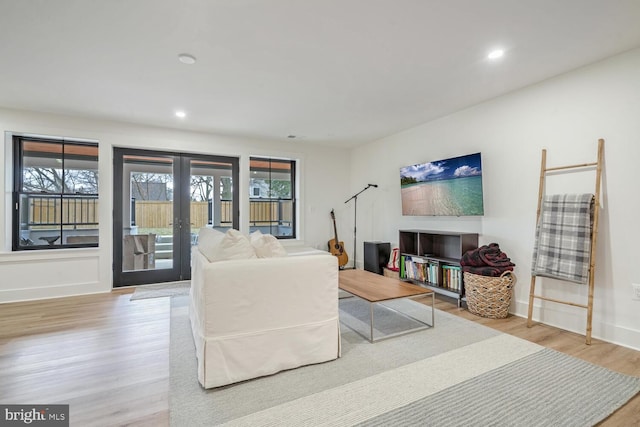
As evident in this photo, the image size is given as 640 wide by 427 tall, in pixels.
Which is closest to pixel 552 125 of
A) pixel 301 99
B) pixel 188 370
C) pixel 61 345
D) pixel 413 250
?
pixel 413 250

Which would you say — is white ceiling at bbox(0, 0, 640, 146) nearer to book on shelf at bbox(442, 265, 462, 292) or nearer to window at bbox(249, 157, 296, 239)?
window at bbox(249, 157, 296, 239)

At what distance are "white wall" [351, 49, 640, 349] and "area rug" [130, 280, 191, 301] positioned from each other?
372 centimetres

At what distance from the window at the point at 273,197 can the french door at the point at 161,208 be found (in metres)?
0.47

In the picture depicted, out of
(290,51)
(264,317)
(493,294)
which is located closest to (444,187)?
(493,294)

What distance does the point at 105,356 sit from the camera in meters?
2.24

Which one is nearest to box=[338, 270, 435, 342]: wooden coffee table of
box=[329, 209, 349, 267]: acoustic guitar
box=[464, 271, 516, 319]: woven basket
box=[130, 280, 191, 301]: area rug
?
box=[464, 271, 516, 319]: woven basket

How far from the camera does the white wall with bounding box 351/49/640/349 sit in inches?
93.9

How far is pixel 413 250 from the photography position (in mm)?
4219

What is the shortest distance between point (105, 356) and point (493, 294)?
346 centimetres

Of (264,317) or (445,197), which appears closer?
(264,317)

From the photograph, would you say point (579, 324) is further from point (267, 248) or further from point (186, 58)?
point (186, 58)

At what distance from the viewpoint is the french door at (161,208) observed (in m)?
4.32

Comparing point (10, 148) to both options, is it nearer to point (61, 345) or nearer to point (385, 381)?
point (61, 345)

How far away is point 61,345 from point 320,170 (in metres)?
4.33
